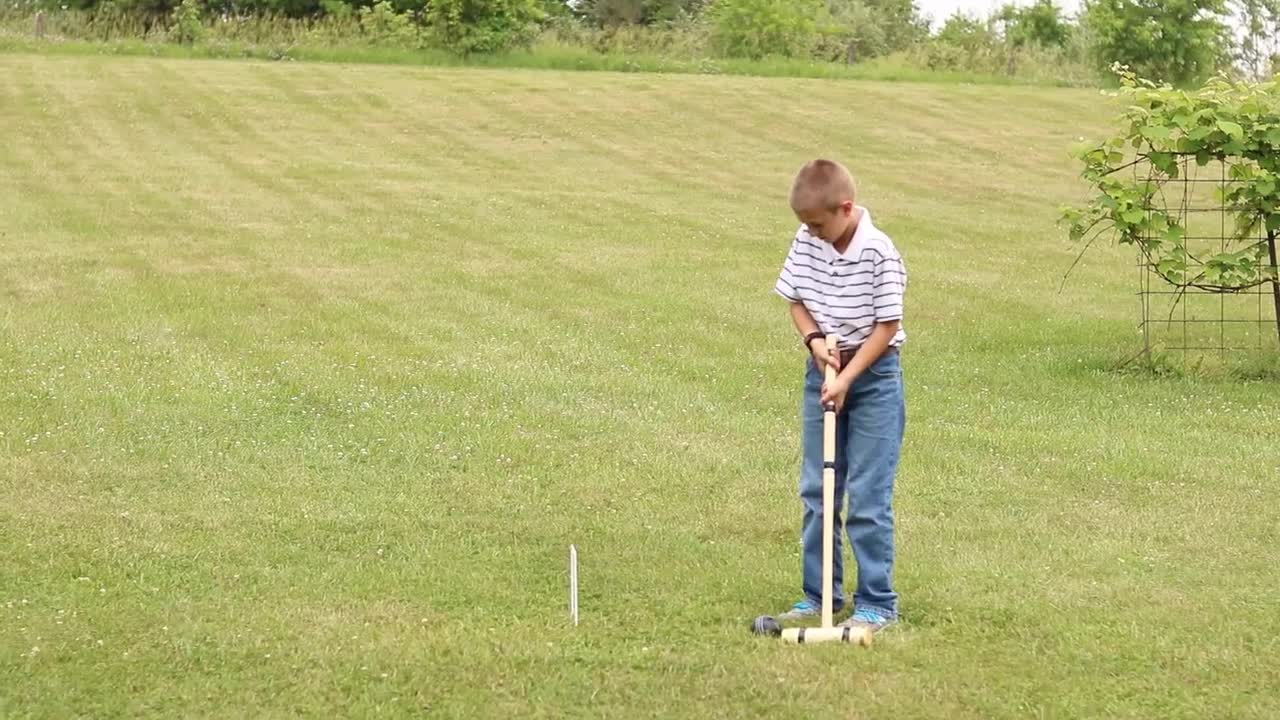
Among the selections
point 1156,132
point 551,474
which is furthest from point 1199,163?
point 551,474

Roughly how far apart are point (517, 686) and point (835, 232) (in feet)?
6.51

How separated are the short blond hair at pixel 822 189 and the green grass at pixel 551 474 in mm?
1625

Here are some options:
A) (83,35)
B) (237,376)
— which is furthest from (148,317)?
(83,35)

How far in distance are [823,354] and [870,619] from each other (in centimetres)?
107

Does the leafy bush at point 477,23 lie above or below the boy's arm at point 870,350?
above

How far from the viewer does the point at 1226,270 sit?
1118 centimetres

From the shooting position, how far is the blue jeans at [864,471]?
5883mm

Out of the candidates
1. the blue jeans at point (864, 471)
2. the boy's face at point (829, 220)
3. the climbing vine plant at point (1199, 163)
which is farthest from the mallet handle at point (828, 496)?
the climbing vine plant at point (1199, 163)

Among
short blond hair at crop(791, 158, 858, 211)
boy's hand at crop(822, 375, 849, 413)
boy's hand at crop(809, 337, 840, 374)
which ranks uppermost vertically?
short blond hair at crop(791, 158, 858, 211)

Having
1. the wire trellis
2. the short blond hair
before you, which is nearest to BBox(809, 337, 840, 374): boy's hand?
the short blond hair

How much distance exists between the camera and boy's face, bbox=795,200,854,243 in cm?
562

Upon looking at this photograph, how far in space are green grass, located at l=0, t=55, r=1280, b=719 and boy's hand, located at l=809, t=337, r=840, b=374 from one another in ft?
3.46

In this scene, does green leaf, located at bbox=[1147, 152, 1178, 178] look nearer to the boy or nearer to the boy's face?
the boy

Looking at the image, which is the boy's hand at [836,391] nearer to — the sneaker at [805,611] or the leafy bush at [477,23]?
the sneaker at [805,611]
